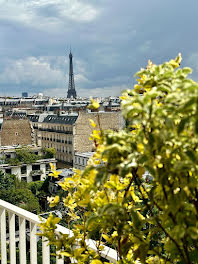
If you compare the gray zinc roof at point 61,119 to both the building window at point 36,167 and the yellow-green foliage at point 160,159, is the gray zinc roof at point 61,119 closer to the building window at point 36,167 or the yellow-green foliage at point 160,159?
the building window at point 36,167

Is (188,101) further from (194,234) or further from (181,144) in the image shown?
(194,234)

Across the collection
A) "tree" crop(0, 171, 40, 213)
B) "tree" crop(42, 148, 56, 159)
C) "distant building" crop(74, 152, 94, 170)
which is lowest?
"tree" crop(0, 171, 40, 213)

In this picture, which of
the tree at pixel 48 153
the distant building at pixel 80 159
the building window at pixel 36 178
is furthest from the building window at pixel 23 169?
the distant building at pixel 80 159

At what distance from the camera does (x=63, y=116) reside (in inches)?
1271

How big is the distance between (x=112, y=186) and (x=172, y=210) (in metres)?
0.26

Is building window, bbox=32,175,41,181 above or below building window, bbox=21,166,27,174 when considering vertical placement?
below

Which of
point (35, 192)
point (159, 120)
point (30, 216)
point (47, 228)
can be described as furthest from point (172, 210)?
point (35, 192)

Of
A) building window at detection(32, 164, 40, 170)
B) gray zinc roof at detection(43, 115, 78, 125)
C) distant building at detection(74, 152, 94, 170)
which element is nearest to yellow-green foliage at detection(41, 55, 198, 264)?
building window at detection(32, 164, 40, 170)

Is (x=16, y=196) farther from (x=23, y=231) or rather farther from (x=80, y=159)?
(x=23, y=231)

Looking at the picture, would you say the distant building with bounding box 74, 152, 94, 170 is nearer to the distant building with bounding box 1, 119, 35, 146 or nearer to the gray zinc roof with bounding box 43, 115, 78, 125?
the gray zinc roof with bounding box 43, 115, 78, 125

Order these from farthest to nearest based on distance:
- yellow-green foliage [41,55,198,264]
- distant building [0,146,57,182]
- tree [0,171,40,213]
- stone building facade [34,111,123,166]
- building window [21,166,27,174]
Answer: stone building facade [34,111,123,166]
building window [21,166,27,174]
distant building [0,146,57,182]
tree [0,171,40,213]
yellow-green foliage [41,55,198,264]

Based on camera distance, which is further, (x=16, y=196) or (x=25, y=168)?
(x=25, y=168)

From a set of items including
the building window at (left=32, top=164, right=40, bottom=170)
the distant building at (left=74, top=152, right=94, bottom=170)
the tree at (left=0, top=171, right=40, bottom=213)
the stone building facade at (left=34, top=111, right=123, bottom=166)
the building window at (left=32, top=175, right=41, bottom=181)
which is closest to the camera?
the tree at (left=0, top=171, right=40, bottom=213)

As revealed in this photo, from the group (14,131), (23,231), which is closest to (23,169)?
(14,131)
